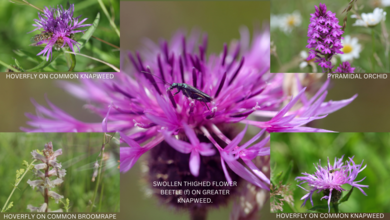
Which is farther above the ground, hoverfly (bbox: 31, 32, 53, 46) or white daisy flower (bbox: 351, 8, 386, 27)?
white daisy flower (bbox: 351, 8, 386, 27)

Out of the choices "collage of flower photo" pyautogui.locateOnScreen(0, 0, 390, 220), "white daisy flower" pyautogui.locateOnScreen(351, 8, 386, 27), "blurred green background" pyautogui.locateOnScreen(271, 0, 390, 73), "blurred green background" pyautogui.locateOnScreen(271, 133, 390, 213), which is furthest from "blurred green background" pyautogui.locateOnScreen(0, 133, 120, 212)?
"white daisy flower" pyautogui.locateOnScreen(351, 8, 386, 27)

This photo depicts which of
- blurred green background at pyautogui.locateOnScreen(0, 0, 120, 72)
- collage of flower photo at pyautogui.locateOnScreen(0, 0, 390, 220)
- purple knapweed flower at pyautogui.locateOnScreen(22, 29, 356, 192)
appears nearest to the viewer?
purple knapweed flower at pyautogui.locateOnScreen(22, 29, 356, 192)

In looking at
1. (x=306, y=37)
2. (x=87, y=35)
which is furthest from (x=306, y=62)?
(x=87, y=35)

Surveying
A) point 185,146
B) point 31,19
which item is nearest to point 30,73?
point 31,19

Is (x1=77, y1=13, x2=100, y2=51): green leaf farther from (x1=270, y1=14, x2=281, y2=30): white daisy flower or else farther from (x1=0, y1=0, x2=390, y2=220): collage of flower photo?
(x1=270, y1=14, x2=281, y2=30): white daisy flower

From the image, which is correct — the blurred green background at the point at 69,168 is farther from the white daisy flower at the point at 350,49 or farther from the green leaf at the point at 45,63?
the white daisy flower at the point at 350,49

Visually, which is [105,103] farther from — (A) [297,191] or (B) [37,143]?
(A) [297,191]

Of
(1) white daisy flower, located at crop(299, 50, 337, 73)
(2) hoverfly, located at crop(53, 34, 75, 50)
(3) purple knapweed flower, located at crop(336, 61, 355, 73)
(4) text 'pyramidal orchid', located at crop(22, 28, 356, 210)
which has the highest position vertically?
(2) hoverfly, located at crop(53, 34, 75, 50)
